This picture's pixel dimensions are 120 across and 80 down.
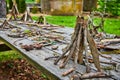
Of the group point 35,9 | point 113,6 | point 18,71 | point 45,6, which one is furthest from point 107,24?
point 35,9

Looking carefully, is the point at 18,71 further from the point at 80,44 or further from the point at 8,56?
the point at 80,44

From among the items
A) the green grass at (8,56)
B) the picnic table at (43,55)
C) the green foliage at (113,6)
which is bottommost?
the green grass at (8,56)

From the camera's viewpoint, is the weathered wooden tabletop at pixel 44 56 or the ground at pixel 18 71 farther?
the ground at pixel 18 71

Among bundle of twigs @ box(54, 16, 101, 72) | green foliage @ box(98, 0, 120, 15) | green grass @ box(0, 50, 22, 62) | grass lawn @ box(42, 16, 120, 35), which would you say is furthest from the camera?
green foliage @ box(98, 0, 120, 15)

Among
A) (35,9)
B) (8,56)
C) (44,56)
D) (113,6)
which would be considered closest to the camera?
(44,56)

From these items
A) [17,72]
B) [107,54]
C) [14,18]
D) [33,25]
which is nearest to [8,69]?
[17,72]

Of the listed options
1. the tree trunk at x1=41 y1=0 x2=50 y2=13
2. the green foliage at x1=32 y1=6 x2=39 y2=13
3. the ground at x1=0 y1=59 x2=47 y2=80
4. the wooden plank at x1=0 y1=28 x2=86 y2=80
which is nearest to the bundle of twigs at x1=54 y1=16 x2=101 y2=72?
the wooden plank at x1=0 y1=28 x2=86 y2=80

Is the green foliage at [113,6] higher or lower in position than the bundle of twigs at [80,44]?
lower

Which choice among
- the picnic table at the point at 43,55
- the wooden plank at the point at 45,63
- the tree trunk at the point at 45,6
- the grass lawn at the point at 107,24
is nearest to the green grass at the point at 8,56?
the picnic table at the point at 43,55

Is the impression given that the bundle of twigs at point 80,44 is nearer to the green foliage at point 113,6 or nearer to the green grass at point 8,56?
the green grass at point 8,56

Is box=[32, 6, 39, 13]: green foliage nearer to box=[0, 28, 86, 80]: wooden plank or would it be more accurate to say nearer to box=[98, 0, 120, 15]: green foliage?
box=[98, 0, 120, 15]: green foliage

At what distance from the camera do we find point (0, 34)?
4.92 metres

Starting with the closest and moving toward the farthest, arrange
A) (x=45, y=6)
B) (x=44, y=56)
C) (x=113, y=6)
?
(x=44, y=56)
(x=113, y=6)
(x=45, y=6)

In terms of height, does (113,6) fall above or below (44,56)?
below
